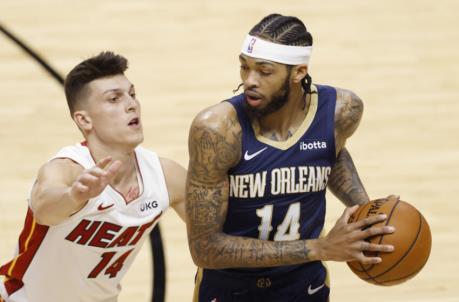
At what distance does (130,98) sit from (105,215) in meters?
0.53

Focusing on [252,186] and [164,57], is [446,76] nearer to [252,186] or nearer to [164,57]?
[164,57]

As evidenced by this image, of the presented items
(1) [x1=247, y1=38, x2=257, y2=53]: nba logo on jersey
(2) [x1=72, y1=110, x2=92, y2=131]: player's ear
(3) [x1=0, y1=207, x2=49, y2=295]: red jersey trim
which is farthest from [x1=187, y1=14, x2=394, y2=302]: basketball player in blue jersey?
(3) [x1=0, y1=207, x2=49, y2=295]: red jersey trim

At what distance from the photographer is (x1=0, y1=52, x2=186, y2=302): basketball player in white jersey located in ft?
14.7

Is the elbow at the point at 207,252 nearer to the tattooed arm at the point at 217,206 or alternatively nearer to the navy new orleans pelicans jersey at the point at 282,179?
the tattooed arm at the point at 217,206

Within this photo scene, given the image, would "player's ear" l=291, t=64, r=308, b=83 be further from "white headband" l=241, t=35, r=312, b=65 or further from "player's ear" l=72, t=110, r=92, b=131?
"player's ear" l=72, t=110, r=92, b=131

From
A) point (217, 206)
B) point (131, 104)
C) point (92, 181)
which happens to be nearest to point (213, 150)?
point (217, 206)

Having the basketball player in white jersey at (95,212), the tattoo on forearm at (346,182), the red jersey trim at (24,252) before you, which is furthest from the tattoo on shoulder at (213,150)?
the red jersey trim at (24,252)

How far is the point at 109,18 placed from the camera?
31.8 feet

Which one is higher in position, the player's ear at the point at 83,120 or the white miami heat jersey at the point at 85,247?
the player's ear at the point at 83,120

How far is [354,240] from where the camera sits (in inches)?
152

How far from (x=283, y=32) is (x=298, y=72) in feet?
0.57

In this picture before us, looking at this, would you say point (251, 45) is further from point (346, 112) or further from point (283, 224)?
point (283, 224)

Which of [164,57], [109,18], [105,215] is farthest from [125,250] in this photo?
[109,18]

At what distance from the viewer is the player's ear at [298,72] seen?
418 cm
